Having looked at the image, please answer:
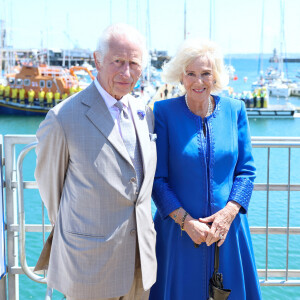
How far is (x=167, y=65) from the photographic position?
7.62 ft

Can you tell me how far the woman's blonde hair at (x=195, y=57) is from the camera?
2.19 metres

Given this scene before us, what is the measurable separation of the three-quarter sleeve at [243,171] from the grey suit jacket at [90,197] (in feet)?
1.67

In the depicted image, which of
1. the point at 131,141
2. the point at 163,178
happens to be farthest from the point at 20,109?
the point at 131,141

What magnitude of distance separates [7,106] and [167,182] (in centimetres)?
3158

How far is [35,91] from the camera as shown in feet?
105

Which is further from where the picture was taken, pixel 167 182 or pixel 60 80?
pixel 60 80

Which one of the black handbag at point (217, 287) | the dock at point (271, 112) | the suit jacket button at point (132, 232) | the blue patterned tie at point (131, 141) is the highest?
the blue patterned tie at point (131, 141)

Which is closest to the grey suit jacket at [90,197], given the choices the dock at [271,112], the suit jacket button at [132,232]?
the suit jacket button at [132,232]

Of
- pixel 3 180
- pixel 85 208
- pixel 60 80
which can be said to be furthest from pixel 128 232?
pixel 60 80

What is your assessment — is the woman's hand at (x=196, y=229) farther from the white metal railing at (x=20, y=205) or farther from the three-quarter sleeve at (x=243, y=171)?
the white metal railing at (x=20, y=205)

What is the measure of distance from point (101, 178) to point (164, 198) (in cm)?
45

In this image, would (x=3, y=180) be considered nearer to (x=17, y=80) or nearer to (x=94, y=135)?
(x=94, y=135)

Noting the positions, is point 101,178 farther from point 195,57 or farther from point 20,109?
point 20,109

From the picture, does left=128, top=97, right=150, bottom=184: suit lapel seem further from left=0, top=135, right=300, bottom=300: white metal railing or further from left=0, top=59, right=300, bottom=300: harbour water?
left=0, top=59, right=300, bottom=300: harbour water
